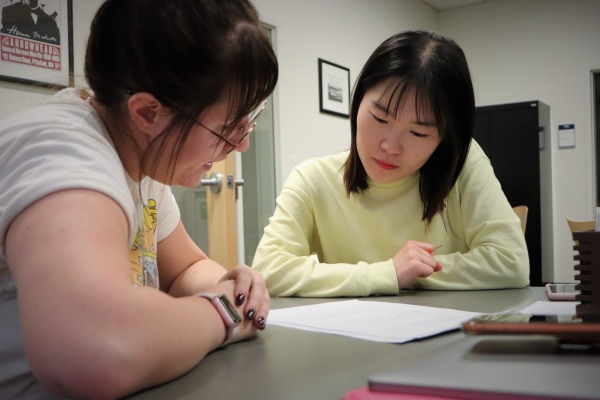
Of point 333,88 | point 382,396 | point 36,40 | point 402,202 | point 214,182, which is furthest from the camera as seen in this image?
point 333,88

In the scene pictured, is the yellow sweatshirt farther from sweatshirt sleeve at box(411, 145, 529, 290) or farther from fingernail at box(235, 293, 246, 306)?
fingernail at box(235, 293, 246, 306)

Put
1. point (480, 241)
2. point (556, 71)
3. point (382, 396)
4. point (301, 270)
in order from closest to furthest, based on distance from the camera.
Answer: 1. point (382, 396)
2. point (301, 270)
3. point (480, 241)
4. point (556, 71)

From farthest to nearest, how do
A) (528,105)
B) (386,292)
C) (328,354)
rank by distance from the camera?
(528,105)
(386,292)
(328,354)

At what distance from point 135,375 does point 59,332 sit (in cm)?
8

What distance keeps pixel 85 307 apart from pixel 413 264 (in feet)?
2.66

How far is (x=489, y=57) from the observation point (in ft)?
17.2

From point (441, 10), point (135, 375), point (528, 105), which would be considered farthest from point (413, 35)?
point (441, 10)

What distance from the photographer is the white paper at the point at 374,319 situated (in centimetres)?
74

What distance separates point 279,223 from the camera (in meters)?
1.40

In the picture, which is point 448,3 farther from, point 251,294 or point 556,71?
point 251,294

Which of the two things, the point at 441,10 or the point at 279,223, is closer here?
the point at 279,223

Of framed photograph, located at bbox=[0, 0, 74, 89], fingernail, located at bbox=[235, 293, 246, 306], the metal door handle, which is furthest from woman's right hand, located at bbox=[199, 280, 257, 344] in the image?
the metal door handle

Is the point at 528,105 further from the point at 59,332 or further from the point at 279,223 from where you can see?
the point at 59,332

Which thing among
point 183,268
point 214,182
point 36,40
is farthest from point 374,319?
point 214,182
